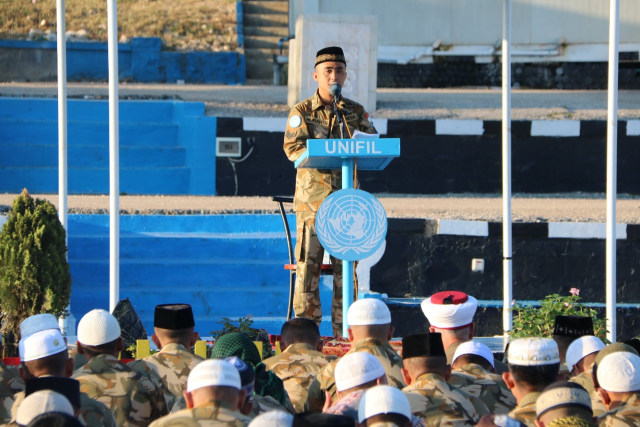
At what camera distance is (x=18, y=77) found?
18.6 meters

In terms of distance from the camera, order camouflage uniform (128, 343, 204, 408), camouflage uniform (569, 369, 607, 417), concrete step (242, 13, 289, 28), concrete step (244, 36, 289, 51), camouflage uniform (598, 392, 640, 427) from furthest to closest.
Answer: concrete step (242, 13, 289, 28), concrete step (244, 36, 289, 51), camouflage uniform (128, 343, 204, 408), camouflage uniform (569, 369, 607, 417), camouflage uniform (598, 392, 640, 427)

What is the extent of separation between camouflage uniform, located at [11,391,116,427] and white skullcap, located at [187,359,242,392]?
1.78ft

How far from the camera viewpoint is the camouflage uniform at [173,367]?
16.8 feet

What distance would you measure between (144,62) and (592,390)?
1505 centimetres

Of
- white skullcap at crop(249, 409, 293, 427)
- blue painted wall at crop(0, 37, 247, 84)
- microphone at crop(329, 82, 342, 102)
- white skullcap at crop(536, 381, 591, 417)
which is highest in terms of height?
blue painted wall at crop(0, 37, 247, 84)

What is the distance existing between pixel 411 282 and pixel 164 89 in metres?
7.57

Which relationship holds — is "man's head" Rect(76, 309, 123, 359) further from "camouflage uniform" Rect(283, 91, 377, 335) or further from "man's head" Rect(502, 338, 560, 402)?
→ "camouflage uniform" Rect(283, 91, 377, 335)

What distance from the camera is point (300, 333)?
5539 millimetres

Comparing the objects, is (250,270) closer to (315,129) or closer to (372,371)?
(315,129)

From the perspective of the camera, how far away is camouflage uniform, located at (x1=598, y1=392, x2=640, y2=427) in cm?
416

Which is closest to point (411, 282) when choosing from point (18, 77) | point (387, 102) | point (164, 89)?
point (387, 102)

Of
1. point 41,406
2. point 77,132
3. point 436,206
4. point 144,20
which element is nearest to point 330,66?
point 41,406

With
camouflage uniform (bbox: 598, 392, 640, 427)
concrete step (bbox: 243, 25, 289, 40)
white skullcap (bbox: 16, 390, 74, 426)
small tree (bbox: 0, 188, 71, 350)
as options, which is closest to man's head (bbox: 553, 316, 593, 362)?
camouflage uniform (bbox: 598, 392, 640, 427)

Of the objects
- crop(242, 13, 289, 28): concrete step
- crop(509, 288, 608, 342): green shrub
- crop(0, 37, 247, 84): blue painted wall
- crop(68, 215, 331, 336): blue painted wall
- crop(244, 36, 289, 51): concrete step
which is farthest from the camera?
crop(242, 13, 289, 28): concrete step
